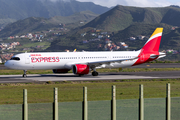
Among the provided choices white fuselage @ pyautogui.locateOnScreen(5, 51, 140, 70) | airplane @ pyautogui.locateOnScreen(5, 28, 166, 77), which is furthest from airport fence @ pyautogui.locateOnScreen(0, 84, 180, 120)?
white fuselage @ pyautogui.locateOnScreen(5, 51, 140, 70)

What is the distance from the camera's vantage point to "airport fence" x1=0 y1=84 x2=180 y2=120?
33.6ft

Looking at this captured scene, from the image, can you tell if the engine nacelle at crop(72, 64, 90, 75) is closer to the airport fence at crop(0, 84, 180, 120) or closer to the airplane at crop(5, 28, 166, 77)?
the airplane at crop(5, 28, 166, 77)

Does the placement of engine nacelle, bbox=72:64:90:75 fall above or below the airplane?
below

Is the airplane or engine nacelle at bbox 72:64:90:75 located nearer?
the airplane

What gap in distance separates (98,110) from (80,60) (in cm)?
3535

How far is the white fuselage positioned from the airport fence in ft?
107

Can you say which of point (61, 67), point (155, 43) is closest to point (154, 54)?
point (155, 43)

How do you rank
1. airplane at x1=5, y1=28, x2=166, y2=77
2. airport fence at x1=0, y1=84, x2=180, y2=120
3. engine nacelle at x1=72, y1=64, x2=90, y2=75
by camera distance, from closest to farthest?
1. airport fence at x1=0, y1=84, x2=180, y2=120
2. airplane at x1=5, y1=28, x2=166, y2=77
3. engine nacelle at x1=72, y1=64, x2=90, y2=75

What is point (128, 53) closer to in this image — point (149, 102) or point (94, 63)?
point (94, 63)

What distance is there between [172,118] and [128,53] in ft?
121

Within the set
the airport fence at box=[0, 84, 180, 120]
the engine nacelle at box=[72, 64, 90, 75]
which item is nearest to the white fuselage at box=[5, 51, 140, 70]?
the engine nacelle at box=[72, 64, 90, 75]

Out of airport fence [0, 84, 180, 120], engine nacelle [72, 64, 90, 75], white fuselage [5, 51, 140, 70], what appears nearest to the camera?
airport fence [0, 84, 180, 120]

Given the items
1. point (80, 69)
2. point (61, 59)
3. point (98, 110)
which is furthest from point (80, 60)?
point (98, 110)

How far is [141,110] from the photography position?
1134 cm
